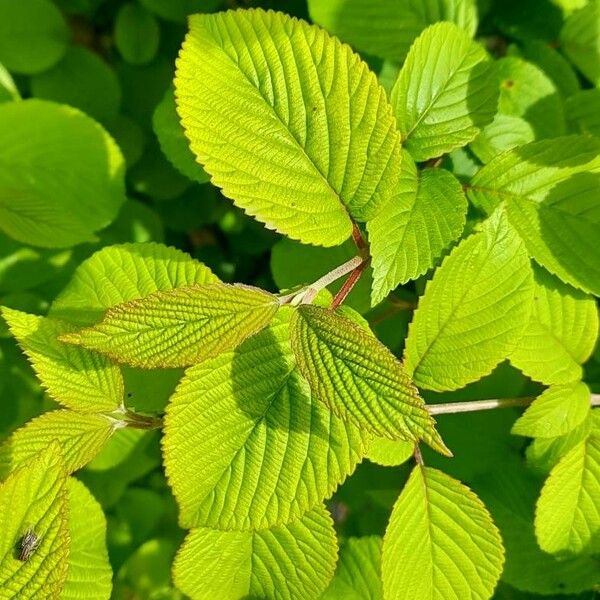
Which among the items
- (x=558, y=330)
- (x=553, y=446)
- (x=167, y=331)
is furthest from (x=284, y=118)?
(x=553, y=446)

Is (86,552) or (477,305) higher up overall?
(477,305)

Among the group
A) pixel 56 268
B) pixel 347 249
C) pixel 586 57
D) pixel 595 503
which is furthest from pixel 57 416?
pixel 586 57

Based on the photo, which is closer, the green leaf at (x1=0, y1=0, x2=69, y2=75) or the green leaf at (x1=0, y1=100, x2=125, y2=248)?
the green leaf at (x1=0, y1=100, x2=125, y2=248)

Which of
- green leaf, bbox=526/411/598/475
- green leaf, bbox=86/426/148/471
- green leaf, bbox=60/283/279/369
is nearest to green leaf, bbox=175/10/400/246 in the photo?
green leaf, bbox=60/283/279/369

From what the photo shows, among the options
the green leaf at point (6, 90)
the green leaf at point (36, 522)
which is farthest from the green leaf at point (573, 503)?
the green leaf at point (6, 90)

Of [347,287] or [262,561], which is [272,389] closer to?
[347,287]

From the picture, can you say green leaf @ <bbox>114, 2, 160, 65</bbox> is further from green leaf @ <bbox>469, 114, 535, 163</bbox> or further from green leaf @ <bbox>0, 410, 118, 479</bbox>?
green leaf @ <bbox>0, 410, 118, 479</bbox>
